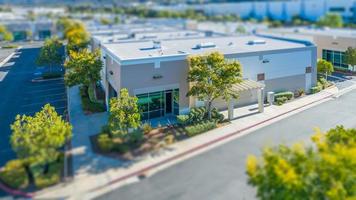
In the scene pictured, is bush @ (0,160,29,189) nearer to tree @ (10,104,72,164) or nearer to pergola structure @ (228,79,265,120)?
tree @ (10,104,72,164)

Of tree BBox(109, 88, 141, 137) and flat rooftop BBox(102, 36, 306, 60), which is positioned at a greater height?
flat rooftop BBox(102, 36, 306, 60)

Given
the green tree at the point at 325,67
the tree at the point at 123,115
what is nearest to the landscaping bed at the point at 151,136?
the tree at the point at 123,115

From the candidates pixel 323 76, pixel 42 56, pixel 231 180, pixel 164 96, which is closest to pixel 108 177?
pixel 231 180

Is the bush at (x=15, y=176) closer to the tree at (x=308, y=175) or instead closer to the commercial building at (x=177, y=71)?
the commercial building at (x=177, y=71)

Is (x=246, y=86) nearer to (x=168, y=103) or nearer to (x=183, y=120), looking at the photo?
(x=183, y=120)

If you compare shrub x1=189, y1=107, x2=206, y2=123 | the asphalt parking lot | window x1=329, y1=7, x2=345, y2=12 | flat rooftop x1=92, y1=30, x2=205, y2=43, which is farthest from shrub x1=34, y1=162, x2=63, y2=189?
window x1=329, y1=7, x2=345, y2=12

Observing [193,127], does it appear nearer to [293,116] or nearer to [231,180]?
[231,180]

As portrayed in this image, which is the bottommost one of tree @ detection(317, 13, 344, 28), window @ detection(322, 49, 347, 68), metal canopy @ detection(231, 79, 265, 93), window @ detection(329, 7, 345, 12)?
metal canopy @ detection(231, 79, 265, 93)
